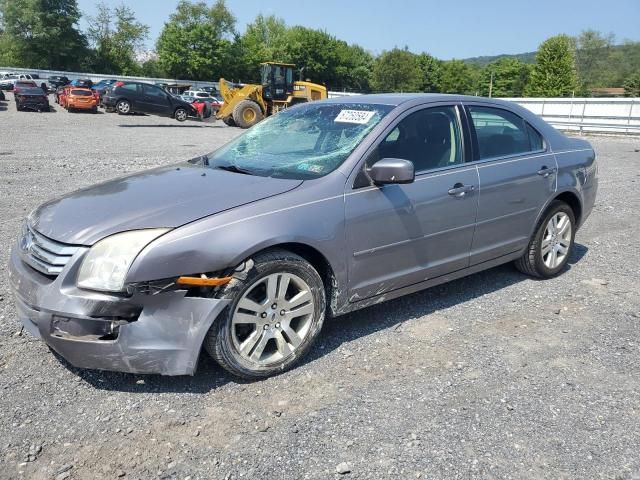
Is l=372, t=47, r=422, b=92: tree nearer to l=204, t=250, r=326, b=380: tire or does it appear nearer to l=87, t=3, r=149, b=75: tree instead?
l=87, t=3, r=149, b=75: tree

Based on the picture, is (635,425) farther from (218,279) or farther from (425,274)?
(218,279)

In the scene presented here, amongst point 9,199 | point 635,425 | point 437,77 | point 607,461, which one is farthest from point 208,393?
A: point 437,77

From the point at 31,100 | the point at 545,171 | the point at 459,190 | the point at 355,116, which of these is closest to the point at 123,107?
the point at 31,100

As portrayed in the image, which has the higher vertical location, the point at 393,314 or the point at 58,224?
the point at 58,224

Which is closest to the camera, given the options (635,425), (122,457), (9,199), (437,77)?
(122,457)

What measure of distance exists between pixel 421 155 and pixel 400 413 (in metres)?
1.87

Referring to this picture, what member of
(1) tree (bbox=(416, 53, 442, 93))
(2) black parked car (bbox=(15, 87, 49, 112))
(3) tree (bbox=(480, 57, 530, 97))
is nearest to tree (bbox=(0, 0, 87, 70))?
(2) black parked car (bbox=(15, 87, 49, 112))

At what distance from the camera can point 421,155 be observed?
157 inches

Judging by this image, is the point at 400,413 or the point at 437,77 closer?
the point at 400,413

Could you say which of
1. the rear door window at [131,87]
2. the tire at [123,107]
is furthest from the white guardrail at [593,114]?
the tire at [123,107]

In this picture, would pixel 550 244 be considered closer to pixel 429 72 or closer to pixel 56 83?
pixel 56 83

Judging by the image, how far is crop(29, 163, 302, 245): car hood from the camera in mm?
2941

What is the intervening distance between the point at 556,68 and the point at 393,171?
65772 millimetres

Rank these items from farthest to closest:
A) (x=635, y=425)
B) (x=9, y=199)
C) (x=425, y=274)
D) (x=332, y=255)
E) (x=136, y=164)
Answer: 1. (x=136, y=164)
2. (x=9, y=199)
3. (x=425, y=274)
4. (x=332, y=255)
5. (x=635, y=425)
